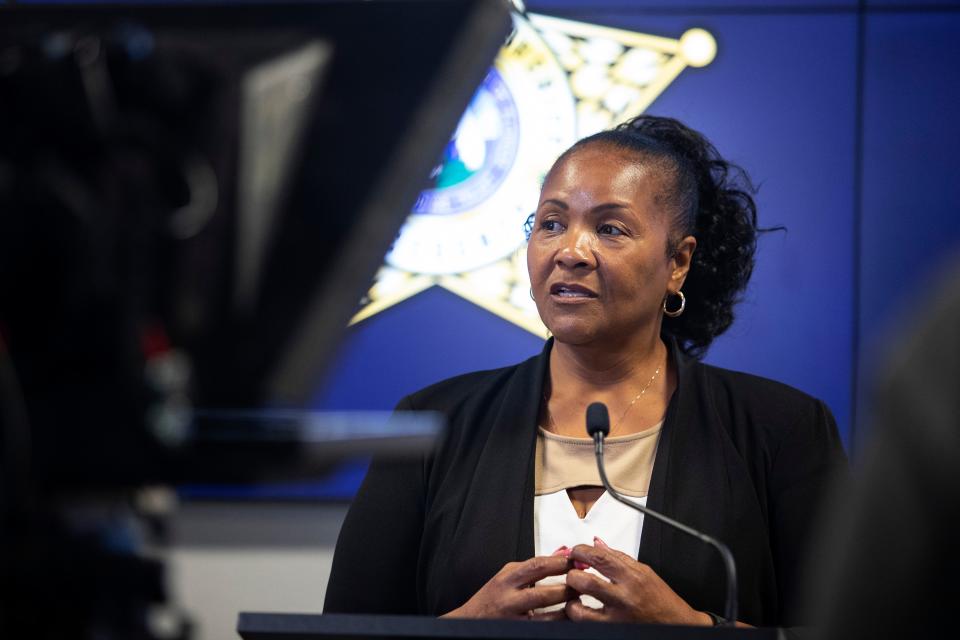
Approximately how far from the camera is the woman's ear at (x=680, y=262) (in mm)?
2268

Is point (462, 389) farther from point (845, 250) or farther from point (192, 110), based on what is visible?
point (192, 110)

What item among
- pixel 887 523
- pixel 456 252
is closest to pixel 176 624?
pixel 887 523

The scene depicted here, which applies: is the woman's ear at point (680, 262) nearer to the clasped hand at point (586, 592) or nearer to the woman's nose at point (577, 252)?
the woman's nose at point (577, 252)

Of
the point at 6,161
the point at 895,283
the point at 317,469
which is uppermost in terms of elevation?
the point at 895,283

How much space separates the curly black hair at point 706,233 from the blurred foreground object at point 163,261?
1.50 meters

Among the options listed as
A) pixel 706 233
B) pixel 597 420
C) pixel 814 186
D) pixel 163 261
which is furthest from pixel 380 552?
pixel 814 186

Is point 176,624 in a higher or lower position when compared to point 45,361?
lower

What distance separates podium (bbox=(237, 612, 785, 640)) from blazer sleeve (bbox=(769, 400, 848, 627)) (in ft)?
2.37

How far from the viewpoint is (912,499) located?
50cm

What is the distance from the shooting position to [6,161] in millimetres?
833

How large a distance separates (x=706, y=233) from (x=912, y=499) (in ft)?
6.35

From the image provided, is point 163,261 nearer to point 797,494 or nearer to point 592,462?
point 592,462

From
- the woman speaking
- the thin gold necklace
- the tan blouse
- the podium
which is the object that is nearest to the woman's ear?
the woman speaking

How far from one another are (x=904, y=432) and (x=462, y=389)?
1.77m
